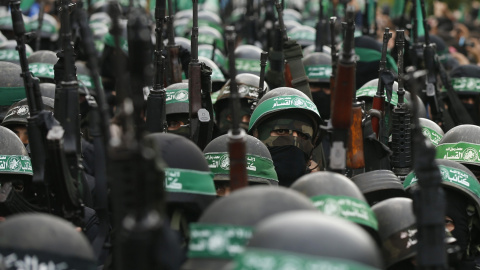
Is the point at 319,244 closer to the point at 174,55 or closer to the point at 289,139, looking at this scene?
the point at 289,139

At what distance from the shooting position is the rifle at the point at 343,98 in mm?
6906

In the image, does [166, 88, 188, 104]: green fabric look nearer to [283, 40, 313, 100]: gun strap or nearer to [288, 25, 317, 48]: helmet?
→ [283, 40, 313, 100]: gun strap

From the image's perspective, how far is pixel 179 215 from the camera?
687 centimetres

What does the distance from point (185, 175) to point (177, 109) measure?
131 inches

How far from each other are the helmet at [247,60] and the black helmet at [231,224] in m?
7.91

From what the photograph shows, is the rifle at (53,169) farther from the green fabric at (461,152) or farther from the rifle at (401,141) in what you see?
the green fabric at (461,152)

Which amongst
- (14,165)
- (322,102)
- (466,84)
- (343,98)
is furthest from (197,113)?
(466,84)

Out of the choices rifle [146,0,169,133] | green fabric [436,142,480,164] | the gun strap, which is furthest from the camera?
the gun strap

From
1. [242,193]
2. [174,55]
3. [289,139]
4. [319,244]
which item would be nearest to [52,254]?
[242,193]

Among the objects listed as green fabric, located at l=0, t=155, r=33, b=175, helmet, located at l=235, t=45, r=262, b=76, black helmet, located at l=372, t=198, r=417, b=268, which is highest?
helmet, located at l=235, t=45, r=262, b=76

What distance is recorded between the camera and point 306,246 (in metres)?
5.02

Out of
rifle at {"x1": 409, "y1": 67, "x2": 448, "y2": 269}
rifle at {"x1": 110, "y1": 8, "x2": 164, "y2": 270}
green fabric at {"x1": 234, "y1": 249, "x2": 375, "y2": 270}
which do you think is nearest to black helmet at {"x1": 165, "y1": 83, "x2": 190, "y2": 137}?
rifle at {"x1": 409, "y1": 67, "x2": 448, "y2": 269}

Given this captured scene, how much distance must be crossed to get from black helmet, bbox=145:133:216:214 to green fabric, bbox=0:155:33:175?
6.26 feet

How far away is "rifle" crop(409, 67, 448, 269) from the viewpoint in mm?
5934
